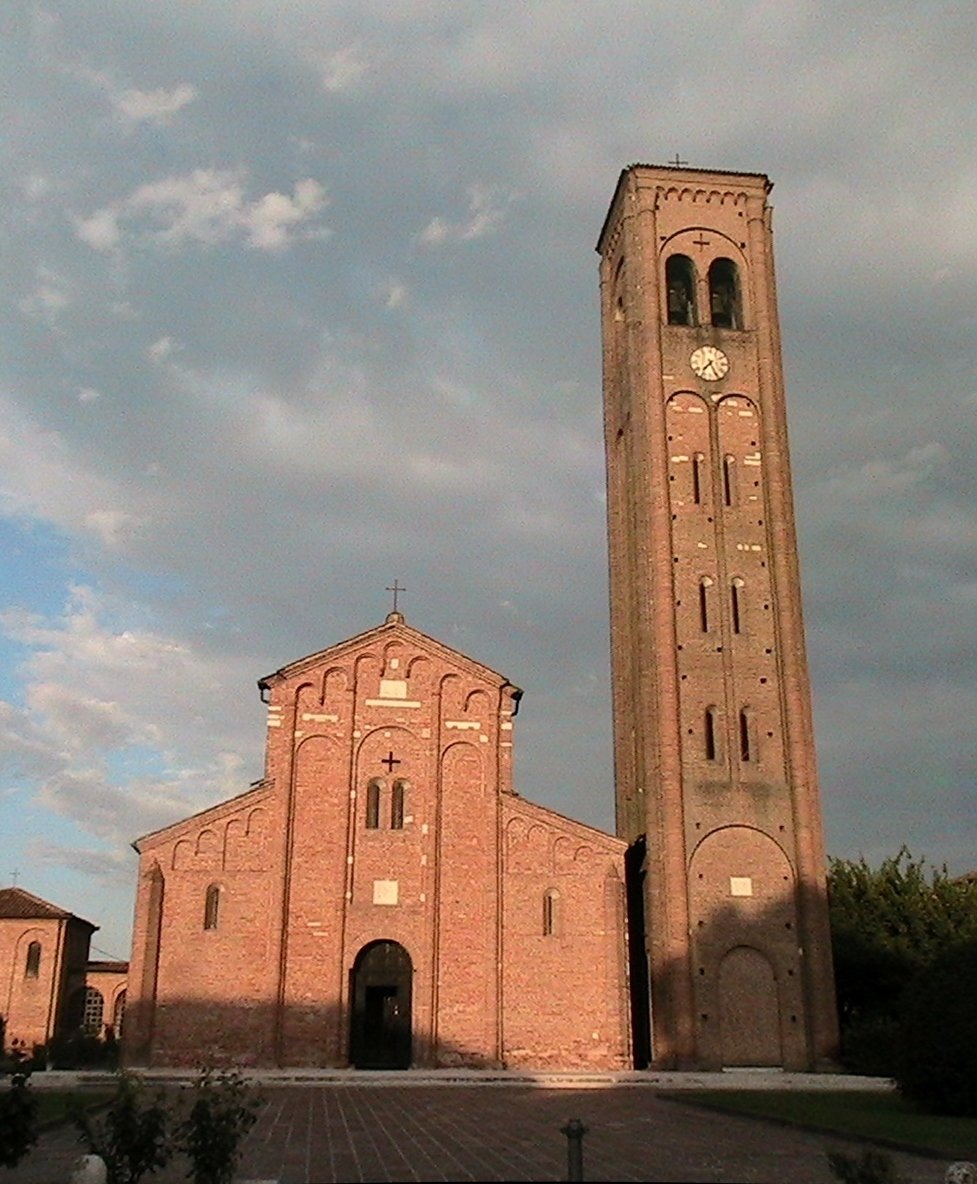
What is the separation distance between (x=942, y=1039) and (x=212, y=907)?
59.8 ft

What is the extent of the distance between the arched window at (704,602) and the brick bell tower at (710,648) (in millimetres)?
56

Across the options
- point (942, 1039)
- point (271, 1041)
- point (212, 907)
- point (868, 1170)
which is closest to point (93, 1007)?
point (212, 907)

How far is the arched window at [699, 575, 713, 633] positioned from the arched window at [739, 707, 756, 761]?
2.53 m

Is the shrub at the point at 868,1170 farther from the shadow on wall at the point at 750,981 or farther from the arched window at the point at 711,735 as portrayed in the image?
the arched window at the point at 711,735

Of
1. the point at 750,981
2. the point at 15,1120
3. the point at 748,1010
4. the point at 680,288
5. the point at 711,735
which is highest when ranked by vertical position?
the point at 680,288

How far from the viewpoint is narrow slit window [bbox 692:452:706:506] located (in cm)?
3372

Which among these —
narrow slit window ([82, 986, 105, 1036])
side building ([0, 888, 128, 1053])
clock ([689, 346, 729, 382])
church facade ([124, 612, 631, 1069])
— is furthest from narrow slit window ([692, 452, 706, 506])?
narrow slit window ([82, 986, 105, 1036])

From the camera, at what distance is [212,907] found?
29938 millimetres

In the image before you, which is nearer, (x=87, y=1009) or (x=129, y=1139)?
(x=129, y=1139)

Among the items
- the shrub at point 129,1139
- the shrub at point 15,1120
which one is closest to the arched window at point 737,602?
the shrub at point 129,1139

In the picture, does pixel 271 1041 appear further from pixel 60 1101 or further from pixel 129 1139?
pixel 129 1139

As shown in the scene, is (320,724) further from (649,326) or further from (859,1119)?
(859,1119)

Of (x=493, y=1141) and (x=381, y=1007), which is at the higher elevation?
(x=381, y=1007)

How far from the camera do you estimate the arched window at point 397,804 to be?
103 feet
